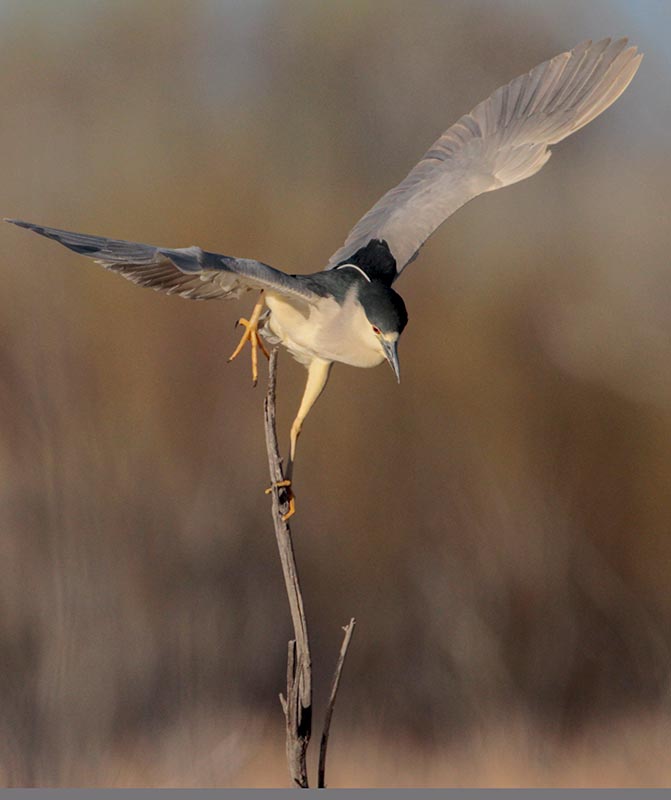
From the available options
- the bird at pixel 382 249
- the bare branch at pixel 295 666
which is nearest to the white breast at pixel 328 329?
the bird at pixel 382 249

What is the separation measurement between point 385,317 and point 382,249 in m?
0.39

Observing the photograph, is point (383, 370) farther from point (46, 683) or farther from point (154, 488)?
point (46, 683)

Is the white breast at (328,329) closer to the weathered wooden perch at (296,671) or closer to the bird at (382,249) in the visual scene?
the bird at (382,249)

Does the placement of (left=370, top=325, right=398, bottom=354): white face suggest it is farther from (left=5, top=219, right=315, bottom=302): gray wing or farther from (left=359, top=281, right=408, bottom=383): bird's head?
(left=5, top=219, right=315, bottom=302): gray wing

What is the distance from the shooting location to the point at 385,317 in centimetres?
162

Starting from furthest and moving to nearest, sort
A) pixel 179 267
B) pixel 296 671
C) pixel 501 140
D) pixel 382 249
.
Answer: pixel 501 140
pixel 382 249
pixel 296 671
pixel 179 267

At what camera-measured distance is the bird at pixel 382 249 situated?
5.08 ft

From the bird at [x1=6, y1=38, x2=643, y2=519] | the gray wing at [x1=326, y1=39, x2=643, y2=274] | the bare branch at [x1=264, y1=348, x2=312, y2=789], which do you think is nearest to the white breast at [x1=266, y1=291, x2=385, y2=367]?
the bird at [x1=6, y1=38, x2=643, y2=519]

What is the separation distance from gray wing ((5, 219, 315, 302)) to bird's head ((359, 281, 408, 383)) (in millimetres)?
88

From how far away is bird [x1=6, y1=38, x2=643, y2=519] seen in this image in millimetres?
1547

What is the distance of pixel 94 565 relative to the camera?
3096mm

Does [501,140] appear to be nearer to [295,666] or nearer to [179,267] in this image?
[179,267]

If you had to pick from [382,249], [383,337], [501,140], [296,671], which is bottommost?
[296,671]

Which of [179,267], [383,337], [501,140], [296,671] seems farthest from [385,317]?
[501,140]
